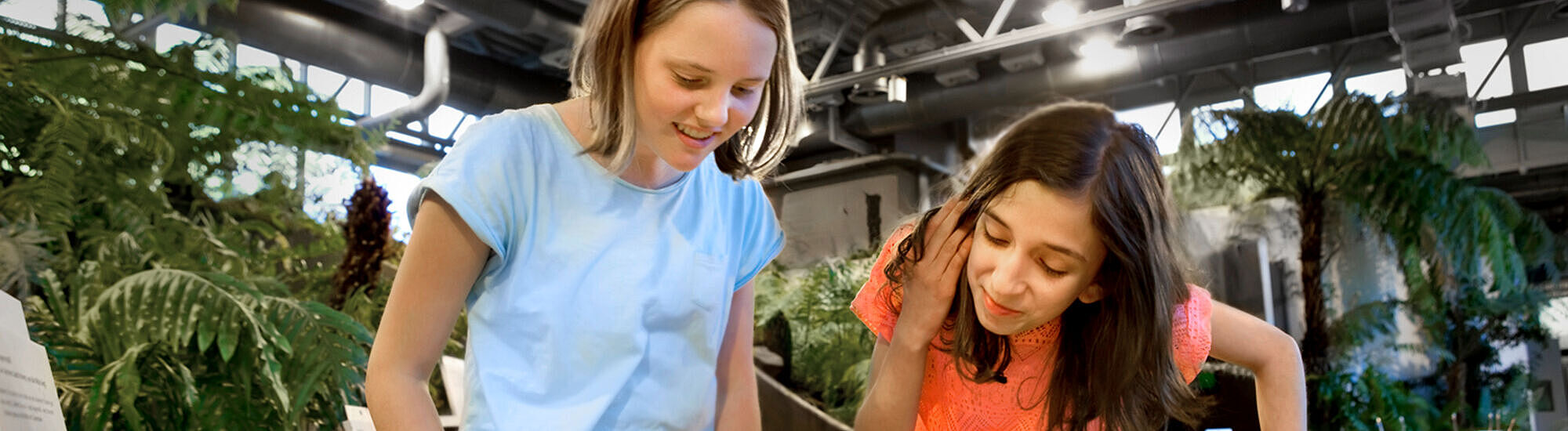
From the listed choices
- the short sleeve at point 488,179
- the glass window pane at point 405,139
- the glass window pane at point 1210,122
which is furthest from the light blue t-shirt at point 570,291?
the glass window pane at point 1210,122

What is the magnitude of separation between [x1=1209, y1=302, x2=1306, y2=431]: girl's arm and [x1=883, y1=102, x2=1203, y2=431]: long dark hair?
0.11 m

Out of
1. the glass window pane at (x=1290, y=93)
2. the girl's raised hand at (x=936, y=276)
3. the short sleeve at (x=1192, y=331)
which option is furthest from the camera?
the glass window pane at (x=1290, y=93)

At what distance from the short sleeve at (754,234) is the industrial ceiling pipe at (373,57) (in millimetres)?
4913

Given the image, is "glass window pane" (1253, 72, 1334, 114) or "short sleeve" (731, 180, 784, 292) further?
"glass window pane" (1253, 72, 1334, 114)

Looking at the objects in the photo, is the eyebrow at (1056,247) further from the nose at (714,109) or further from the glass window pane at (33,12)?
the glass window pane at (33,12)

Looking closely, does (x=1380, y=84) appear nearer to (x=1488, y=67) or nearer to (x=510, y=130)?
(x=1488, y=67)

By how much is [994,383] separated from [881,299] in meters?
0.18

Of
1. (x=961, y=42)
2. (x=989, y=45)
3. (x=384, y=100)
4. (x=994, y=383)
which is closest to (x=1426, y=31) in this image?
(x=989, y=45)

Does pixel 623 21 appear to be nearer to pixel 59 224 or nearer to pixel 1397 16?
pixel 59 224

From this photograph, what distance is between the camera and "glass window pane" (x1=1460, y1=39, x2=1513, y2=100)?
5605mm

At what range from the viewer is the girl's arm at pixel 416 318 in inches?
35.1

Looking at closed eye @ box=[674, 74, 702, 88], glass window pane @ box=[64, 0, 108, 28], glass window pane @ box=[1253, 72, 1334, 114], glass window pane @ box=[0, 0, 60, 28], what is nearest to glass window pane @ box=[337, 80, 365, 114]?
glass window pane @ box=[64, 0, 108, 28]

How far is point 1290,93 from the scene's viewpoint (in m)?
6.57

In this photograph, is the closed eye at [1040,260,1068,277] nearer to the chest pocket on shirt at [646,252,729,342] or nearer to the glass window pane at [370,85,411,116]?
the chest pocket on shirt at [646,252,729,342]
